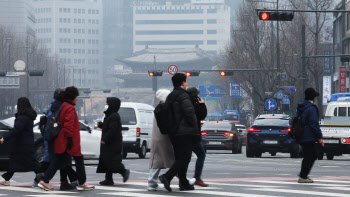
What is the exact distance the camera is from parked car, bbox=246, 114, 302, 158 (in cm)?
3197

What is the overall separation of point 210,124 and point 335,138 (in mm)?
8881

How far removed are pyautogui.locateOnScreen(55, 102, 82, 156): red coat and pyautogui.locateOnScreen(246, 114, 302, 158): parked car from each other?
57.3 feet

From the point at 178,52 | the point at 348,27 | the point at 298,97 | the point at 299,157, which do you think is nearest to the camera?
the point at 299,157

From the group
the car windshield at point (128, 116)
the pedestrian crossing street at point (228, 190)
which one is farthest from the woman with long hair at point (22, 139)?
the car windshield at point (128, 116)

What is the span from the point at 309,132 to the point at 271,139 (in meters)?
15.5

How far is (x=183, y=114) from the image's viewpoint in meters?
14.6

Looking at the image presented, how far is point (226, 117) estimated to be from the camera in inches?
4070

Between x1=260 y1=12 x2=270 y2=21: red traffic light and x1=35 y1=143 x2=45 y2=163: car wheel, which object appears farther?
x1=260 y1=12 x2=270 y2=21: red traffic light

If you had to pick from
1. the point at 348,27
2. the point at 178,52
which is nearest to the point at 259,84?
the point at 348,27

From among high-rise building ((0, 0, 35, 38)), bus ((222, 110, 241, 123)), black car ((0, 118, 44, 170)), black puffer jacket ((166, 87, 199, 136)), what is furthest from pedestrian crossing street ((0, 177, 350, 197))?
high-rise building ((0, 0, 35, 38))

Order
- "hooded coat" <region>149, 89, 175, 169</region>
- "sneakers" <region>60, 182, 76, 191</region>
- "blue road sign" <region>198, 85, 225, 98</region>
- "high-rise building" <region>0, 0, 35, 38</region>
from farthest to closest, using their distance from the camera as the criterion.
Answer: "high-rise building" <region>0, 0, 35, 38</region>
"blue road sign" <region>198, 85, 225, 98</region>
"sneakers" <region>60, 182, 76, 191</region>
"hooded coat" <region>149, 89, 175, 169</region>

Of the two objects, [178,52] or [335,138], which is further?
[178,52]

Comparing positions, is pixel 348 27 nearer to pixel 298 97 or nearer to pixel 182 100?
pixel 298 97

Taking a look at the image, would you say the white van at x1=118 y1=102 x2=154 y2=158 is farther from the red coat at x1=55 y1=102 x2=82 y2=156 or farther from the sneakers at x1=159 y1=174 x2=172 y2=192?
the sneakers at x1=159 y1=174 x2=172 y2=192
